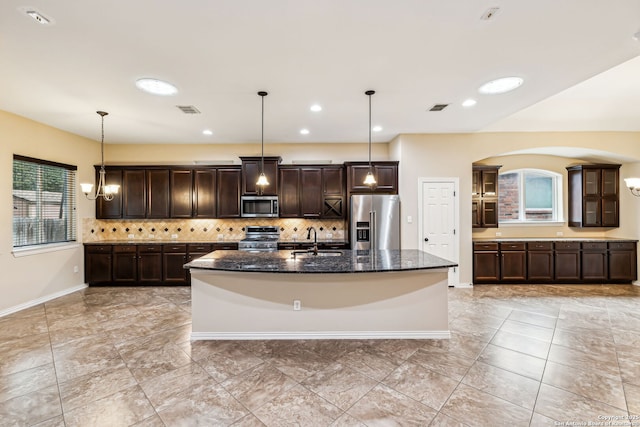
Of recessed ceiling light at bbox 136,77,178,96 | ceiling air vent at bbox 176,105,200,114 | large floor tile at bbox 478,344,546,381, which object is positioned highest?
ceiling air vent at bbox 176,105,200,114

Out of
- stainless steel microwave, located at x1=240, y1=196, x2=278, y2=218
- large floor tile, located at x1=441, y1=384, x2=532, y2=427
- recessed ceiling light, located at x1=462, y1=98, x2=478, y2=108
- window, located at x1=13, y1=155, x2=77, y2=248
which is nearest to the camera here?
large floor tile, located at x1=441, y1=384, x2=532, y2=427

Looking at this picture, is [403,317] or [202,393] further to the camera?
[403,317]

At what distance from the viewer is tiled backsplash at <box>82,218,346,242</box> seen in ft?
19.7

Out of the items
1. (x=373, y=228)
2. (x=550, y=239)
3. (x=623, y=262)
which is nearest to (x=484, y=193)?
(x=550, y=239)

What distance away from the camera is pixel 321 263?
317cm

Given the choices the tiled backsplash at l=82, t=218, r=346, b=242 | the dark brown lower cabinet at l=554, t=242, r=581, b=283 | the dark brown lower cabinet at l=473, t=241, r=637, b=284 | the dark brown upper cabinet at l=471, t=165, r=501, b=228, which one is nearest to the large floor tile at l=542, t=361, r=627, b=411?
the dark brown lower cabinet at l=473, t=241, r=637, b=284

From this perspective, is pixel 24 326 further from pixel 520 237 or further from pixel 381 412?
pixel 520 237

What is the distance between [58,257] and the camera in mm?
4953

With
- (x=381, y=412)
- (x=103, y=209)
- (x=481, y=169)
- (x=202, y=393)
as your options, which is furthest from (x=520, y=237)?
(x=103, y=209)

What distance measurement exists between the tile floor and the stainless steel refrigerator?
1731mm

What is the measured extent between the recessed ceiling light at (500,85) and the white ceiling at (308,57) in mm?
116

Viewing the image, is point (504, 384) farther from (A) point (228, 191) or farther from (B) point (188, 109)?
(A) point (228, 191)

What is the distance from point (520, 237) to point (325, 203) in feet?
14.0

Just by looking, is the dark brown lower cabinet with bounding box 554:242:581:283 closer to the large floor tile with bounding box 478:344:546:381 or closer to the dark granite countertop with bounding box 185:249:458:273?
the large floor tile with bounding box 478:344:546:381
